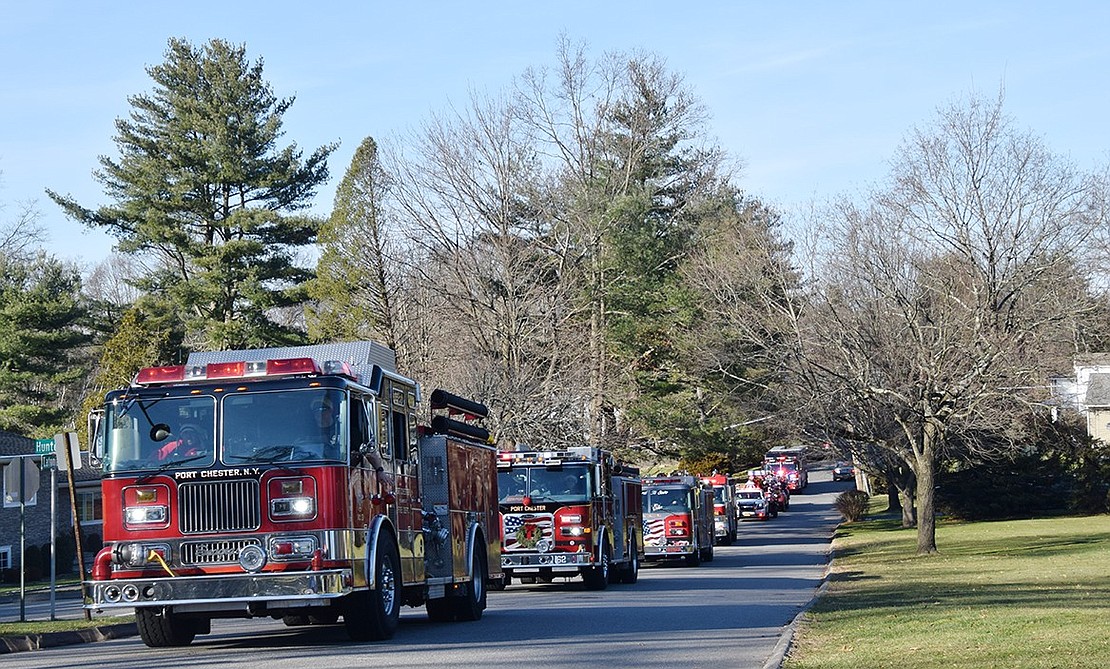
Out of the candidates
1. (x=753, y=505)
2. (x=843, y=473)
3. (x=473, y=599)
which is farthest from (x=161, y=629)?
(x=843, y=473)

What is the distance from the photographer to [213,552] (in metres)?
14.0

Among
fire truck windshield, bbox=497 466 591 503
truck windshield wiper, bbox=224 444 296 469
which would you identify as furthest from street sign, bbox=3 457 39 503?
fire truck windshield, bbox=497 466 591 503

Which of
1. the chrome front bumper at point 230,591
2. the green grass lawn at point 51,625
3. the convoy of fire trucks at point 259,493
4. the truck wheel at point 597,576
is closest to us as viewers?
the chrome front bumper at point 230,591

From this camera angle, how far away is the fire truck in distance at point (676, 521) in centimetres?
3656

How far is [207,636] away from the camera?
1712 cm

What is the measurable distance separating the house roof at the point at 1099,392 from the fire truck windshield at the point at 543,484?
46.0m

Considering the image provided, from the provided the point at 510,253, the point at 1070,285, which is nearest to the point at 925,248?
the point at 1070,285

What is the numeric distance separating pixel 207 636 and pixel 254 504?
3.90 metres

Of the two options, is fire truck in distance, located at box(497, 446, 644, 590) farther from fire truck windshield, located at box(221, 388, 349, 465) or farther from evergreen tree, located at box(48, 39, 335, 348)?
evergreen tree, located at box(48, 39, 335, 348)

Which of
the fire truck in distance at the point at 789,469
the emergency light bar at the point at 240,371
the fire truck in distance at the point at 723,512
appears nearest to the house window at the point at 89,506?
the fire truck in distance at the point at 723,512

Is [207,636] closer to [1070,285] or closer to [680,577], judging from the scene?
[680,577]

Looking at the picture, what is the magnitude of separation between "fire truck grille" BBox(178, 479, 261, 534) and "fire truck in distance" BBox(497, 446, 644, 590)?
1149 cm

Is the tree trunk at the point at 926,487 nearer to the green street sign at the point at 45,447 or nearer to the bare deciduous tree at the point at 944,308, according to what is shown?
the bare deciduous tree at the point at 944,308

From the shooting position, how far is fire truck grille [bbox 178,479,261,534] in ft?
46.0
